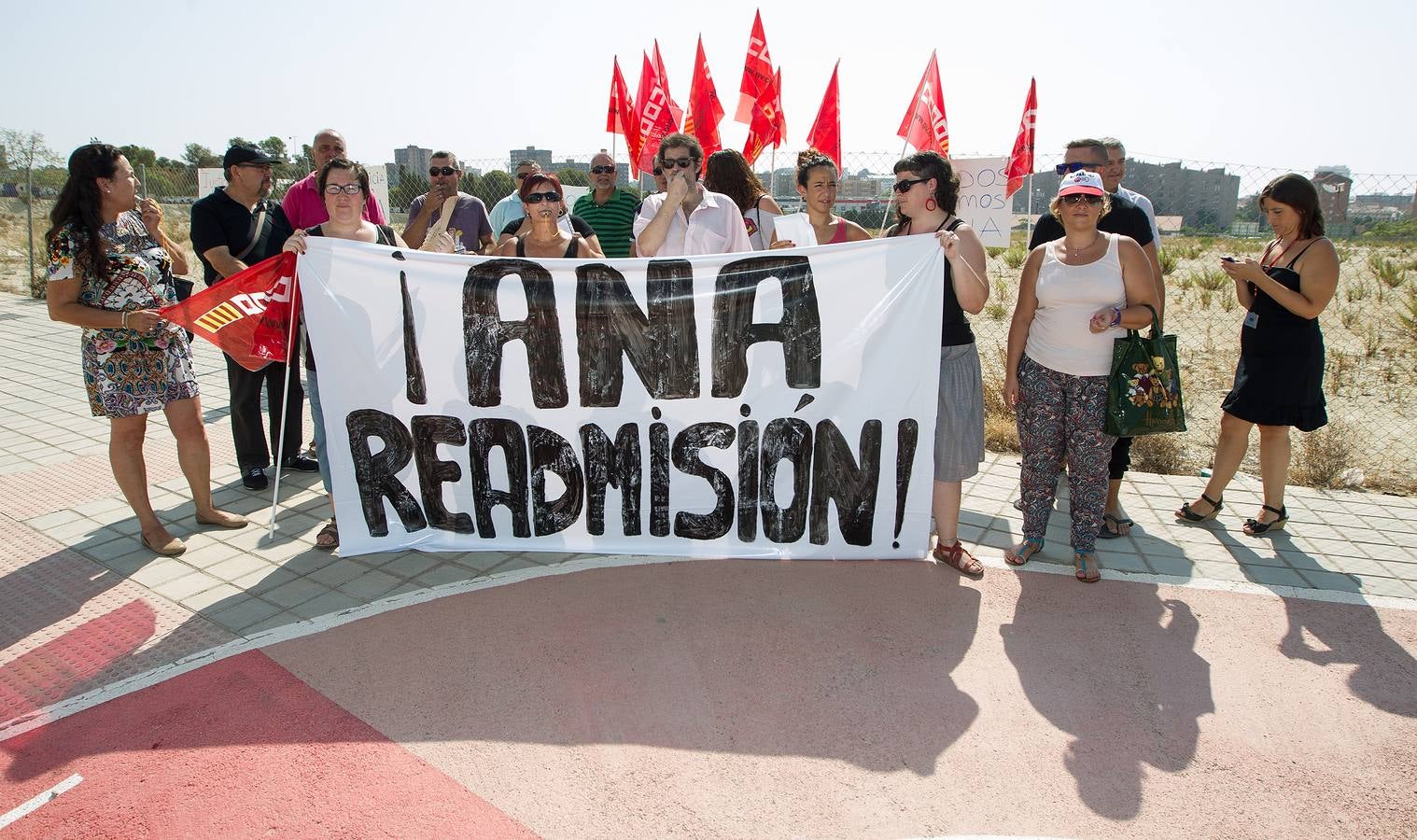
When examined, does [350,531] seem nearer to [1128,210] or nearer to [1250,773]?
[1250,773]

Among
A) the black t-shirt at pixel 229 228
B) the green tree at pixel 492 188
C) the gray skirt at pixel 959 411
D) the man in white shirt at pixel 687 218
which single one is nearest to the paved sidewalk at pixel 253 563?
the gray skirt at pixel 959 411

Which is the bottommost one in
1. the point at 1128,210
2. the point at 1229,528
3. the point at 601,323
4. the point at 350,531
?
the point at 1229,528

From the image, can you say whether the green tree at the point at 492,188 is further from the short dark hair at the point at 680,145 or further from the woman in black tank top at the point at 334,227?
the short dark hair at the point at 680,145

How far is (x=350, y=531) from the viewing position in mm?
4508

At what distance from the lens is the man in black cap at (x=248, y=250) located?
530 centimetres

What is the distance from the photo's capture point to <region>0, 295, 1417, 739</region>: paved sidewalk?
12.0 ft

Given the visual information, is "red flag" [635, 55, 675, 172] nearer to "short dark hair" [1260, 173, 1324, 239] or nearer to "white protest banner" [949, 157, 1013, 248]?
"white protest banner" [949, 157, 1013, 248]

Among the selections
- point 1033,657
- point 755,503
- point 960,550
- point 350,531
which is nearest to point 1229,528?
point 960,550

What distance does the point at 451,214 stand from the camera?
5801mm

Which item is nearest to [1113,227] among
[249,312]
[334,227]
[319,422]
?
[334,227]

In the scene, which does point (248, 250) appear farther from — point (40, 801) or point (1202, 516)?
point (1202, 516)

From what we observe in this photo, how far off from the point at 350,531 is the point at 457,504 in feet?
1.92

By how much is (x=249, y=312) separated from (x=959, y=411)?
367 cm

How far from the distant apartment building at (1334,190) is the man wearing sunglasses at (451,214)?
5.35 metres
